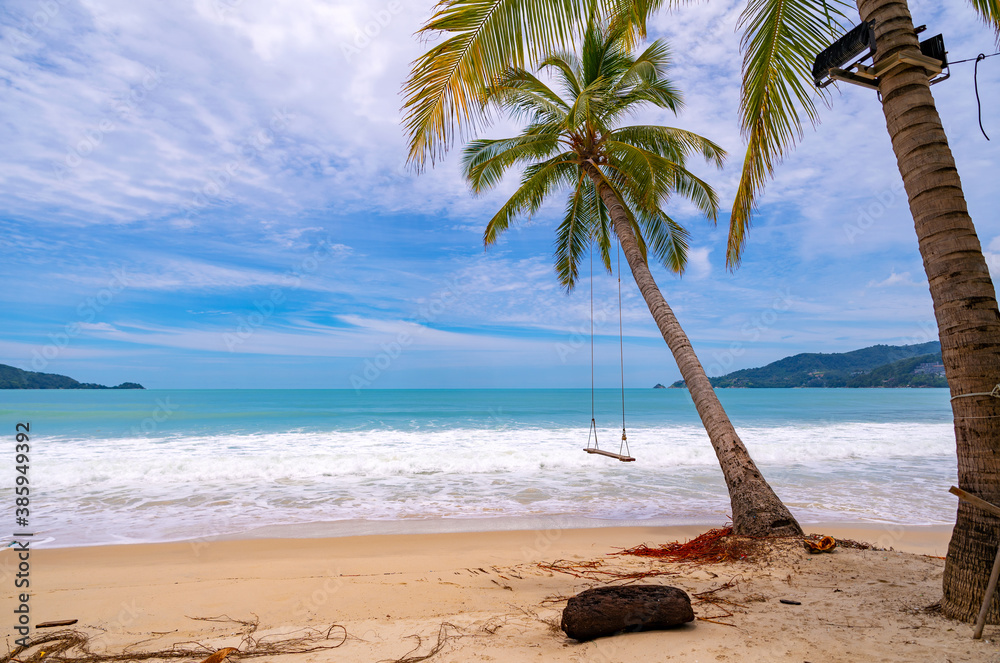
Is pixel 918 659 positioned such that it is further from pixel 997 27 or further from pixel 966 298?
pixel 997 27

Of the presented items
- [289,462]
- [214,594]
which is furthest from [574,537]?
[289,462]

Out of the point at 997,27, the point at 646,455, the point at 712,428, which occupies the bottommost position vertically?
the point at 646,455

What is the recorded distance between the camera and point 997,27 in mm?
4602

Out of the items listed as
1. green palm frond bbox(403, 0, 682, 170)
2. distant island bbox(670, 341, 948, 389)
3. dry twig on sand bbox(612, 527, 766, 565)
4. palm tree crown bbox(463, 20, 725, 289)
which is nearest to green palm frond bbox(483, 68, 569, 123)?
palm tree crown bbox(463, 20, 725, 289)

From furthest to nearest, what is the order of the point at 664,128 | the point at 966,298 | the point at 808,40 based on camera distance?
the point at 664,128 → the point at 808,40 → the point at 966,298

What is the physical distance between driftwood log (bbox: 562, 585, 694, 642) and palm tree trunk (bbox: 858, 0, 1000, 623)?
1.69m

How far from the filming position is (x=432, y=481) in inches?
468

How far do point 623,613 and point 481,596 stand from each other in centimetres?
180

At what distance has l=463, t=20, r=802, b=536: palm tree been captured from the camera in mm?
7852

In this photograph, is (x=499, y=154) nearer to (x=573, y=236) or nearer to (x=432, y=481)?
(x=573, y=236)

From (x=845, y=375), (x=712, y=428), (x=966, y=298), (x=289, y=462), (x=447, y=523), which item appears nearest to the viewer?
(x=966, y=298)

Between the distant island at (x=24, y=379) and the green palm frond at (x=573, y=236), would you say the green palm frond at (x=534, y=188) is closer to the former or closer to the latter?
the green palm frond at (x=573, y=236)

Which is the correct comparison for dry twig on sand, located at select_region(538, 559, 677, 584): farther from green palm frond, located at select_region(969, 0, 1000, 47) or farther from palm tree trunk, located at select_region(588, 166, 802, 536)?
green palm frond, located at select_region(969, 0, 1000, 47)

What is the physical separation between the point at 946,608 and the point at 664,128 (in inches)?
301
